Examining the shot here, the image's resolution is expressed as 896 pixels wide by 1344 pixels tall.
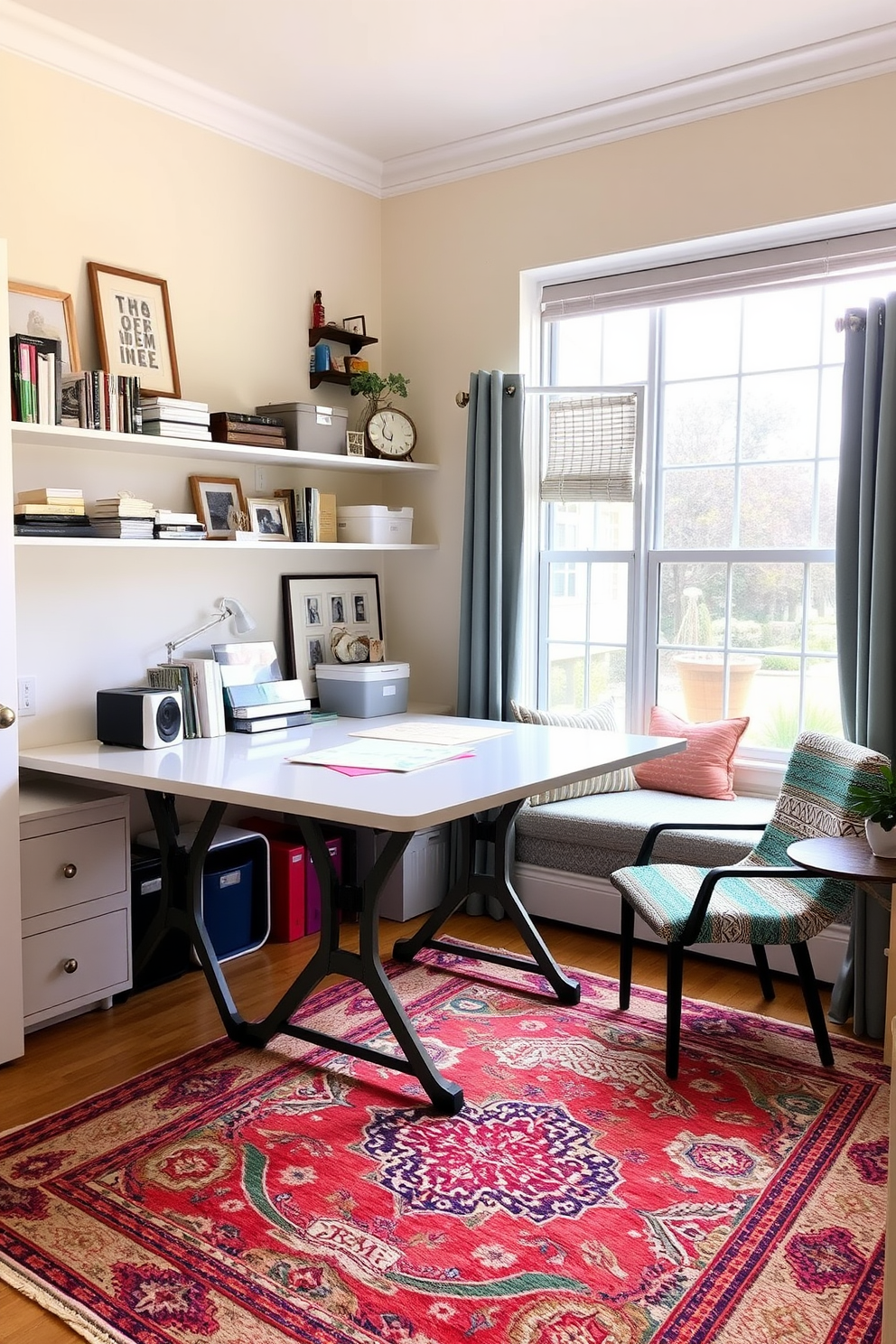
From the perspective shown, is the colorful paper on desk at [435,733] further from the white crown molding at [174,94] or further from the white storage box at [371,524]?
the white crown molding at [174,94]

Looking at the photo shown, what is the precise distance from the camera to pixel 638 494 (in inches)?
161

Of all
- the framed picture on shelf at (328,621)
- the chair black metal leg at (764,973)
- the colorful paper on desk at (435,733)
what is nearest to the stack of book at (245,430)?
the framed picture on shelf at (328,621)

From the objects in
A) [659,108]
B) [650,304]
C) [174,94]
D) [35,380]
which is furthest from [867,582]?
[174,94]

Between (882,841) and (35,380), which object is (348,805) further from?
(35,380)

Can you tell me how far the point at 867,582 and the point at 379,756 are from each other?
1551 millimetres

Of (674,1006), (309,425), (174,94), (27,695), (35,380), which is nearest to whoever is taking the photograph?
(674,1006)

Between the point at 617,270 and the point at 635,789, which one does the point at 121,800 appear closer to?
the point at 635,789

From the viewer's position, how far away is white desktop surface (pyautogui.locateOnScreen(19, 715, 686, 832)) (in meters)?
2.46

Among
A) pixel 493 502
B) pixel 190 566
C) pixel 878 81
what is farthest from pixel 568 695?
pixel 878 81

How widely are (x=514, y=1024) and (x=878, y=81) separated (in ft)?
9.88

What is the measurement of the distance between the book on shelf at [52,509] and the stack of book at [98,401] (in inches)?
9.0

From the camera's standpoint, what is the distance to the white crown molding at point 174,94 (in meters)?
3.16

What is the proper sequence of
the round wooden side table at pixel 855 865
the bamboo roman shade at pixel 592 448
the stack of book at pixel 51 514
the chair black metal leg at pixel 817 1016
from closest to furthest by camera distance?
1. the round wooden side table at pixel 855 865
2. the chair black metal leg at pixel 817 1016
3. the stack of book at pixel 51 514
4. the bamboo roman shade at pixel 592 448

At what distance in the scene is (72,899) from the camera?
303 cm
